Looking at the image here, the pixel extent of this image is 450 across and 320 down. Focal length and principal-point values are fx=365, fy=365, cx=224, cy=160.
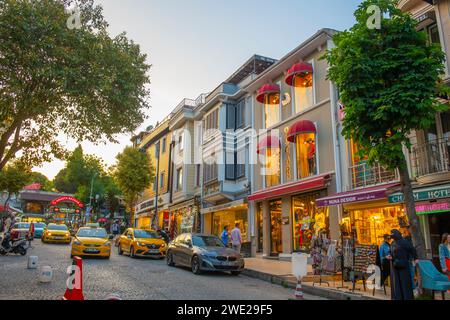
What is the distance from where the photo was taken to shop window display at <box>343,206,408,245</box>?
13996mm

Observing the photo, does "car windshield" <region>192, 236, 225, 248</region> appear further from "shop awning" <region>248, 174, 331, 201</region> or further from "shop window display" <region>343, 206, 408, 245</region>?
"shop window display" <region>343, 206, 408, 245</region>

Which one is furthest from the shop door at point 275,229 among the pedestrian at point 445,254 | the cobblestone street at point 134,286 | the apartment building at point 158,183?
the apartment building at point 158,183

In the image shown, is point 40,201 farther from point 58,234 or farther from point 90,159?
point 58,234

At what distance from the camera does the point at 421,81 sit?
9883 mm

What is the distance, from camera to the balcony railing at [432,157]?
480 inches

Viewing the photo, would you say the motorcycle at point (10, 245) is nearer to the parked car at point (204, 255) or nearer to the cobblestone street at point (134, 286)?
the cobblestone street at point (134, 286)

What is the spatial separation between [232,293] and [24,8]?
39.0 ft

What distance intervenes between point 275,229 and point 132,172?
18.2 metres

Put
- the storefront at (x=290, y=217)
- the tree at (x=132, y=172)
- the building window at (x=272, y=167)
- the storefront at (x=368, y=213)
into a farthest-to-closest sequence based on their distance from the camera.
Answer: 1. the tree at (x=132, y=172)
2. the building window at (x=272, y=167)
3. the storefront at (x=290, y=217)
4. the storefront at (x=368, y=213)

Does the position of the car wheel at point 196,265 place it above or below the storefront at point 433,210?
below

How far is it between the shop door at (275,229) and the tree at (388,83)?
10.2 metres

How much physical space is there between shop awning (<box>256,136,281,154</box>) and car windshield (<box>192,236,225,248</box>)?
7.46 m

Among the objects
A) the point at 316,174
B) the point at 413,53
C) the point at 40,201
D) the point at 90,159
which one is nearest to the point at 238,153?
the point at 316,174

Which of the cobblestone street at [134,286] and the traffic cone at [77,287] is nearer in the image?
the traffic cone at [77,287]
